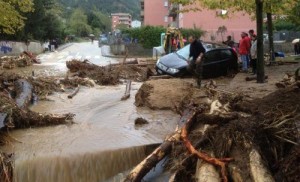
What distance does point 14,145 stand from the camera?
954cm

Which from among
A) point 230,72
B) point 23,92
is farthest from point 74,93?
point 230,72

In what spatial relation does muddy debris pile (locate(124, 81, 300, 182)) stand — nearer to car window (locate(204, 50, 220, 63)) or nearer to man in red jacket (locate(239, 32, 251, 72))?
man in red jacket (locate(239, 32, 251, 72))

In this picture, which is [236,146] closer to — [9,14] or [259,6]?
[259,6]

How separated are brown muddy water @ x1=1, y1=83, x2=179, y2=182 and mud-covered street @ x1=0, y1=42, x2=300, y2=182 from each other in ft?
0.06

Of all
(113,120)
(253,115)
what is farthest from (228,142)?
(113,120)

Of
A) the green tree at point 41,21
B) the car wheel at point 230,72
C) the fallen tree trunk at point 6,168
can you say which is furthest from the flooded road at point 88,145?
the green tree at point 41,21

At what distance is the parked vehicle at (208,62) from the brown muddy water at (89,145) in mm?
5607

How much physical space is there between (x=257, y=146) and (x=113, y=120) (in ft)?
18.1

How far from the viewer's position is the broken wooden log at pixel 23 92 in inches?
512

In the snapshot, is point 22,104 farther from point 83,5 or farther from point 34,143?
point 83,5

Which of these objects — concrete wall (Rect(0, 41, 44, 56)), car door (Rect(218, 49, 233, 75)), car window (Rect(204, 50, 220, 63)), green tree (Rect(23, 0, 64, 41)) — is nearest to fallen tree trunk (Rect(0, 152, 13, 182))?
car window (Rect(204, 50, 220, 63))

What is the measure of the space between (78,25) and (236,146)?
A: 423 ft

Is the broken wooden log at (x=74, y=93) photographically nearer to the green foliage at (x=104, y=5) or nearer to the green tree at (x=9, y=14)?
the green tree at (x=9, y=14)

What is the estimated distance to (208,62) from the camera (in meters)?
19.6
